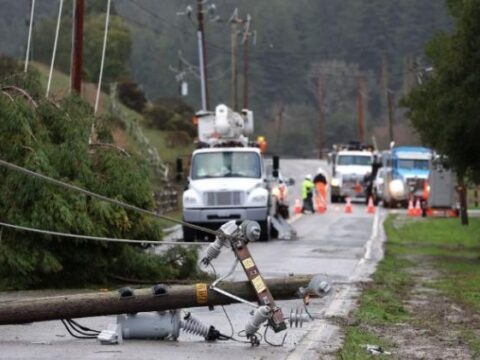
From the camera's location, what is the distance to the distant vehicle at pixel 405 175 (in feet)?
191

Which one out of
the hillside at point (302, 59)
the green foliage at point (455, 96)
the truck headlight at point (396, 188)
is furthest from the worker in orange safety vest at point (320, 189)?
the hillside at point (302, 59)

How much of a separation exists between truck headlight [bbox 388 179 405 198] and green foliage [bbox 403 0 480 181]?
30577mm

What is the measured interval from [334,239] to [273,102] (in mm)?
106231

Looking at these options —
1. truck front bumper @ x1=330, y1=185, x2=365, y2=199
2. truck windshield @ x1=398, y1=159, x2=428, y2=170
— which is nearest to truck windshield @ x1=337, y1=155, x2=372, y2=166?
truck front bumper @ x1=330, y1=185, x2=365, y2=199

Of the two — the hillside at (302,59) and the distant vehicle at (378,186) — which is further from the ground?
the hillside at (302,59)

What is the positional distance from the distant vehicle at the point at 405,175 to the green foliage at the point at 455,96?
29.3 m

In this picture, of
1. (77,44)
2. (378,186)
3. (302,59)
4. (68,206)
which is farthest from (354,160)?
(302,59)

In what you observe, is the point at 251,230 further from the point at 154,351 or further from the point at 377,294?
the point at 377,294

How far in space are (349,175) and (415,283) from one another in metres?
43.5

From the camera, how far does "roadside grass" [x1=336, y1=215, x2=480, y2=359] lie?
13.4 metres

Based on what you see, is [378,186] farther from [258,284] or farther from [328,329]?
[258,284]

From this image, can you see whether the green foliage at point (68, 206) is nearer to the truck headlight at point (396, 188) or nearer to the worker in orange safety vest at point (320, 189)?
the worker in orange safety vest at point (320, 189)

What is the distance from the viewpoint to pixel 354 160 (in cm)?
6769

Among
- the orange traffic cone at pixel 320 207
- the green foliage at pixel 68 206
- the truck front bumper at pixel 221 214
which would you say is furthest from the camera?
the orange traffic cone at pixel 320 207
